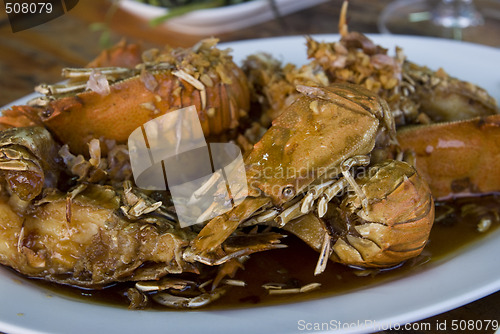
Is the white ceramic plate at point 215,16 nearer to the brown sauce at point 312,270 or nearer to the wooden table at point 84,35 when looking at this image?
the wooden table at point 84,35

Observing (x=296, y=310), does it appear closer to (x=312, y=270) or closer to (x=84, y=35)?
(x=312, y=270)

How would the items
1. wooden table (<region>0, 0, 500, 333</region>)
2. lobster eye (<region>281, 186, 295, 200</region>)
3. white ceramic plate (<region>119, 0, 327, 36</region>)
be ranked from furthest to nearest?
white ceramic plate (<region>119, 0, 327, 36</region>)
wooden table (<region>0, 0, 500, 333</region>)
lobster eye (<region>281, 186, 295, 200</region>)

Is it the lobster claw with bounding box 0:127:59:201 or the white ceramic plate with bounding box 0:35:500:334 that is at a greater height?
the lobster claw with bounding box 0:127:59:201

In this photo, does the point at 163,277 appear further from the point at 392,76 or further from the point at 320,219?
the point at 392,76

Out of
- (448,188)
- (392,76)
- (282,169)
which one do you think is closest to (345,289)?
(282,169)

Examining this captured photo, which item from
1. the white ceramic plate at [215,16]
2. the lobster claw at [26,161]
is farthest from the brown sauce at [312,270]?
the white ceramic plate at [215,16]

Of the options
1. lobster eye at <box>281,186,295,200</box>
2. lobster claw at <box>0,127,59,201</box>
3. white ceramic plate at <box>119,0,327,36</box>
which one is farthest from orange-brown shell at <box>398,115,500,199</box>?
white ceramic plate at <box>119,0,327,36</box>

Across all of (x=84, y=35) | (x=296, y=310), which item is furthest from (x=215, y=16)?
(x=296, y=310)

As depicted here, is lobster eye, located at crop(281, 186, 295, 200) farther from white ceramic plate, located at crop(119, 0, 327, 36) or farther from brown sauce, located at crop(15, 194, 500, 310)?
white ceramic plate, located at crop(119, 0, 327, 36)

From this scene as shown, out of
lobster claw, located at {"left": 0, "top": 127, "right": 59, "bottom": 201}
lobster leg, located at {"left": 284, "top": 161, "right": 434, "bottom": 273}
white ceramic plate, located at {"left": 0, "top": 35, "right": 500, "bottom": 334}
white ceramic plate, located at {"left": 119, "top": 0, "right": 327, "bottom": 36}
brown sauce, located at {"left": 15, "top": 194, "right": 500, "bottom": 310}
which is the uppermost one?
white ceramic plate, located at {"left": 119, "top": 0, "right": 327, "bottom": 36}
